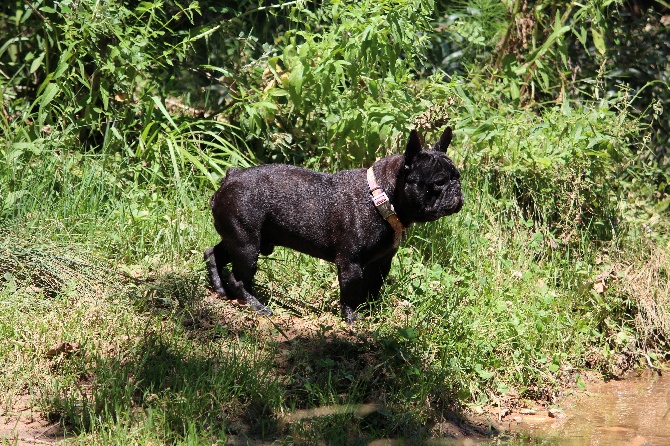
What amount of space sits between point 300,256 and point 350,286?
3.68 feet

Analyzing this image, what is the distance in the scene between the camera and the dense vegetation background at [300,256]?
5.32 meters

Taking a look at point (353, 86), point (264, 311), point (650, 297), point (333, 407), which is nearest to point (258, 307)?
point (264, 311)

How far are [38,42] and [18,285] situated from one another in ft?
9.75

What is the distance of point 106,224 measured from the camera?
23.1 feet

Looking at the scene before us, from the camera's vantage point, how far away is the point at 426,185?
5859 millimetres

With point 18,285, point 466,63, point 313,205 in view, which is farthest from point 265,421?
point 466,63

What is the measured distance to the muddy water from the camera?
559 centimetres

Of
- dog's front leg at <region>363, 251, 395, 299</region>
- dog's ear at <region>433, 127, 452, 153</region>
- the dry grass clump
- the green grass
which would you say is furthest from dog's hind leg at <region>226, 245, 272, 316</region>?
the dry grass clump

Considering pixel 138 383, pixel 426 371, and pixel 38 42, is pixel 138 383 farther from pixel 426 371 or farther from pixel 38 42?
pixel 38 42

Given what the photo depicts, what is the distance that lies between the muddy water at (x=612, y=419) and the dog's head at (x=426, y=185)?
4.92 feet

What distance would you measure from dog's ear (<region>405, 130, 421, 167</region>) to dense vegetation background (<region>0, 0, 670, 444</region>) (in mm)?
1086

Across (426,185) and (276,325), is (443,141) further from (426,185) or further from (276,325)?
(276,325)

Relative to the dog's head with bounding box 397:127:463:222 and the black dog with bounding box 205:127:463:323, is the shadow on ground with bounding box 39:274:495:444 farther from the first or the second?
the dog's head with bounding box 397:127:463:222

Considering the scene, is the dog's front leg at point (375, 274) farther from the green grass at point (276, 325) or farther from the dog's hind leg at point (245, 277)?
the dog's hind leg at point (245, 277)
